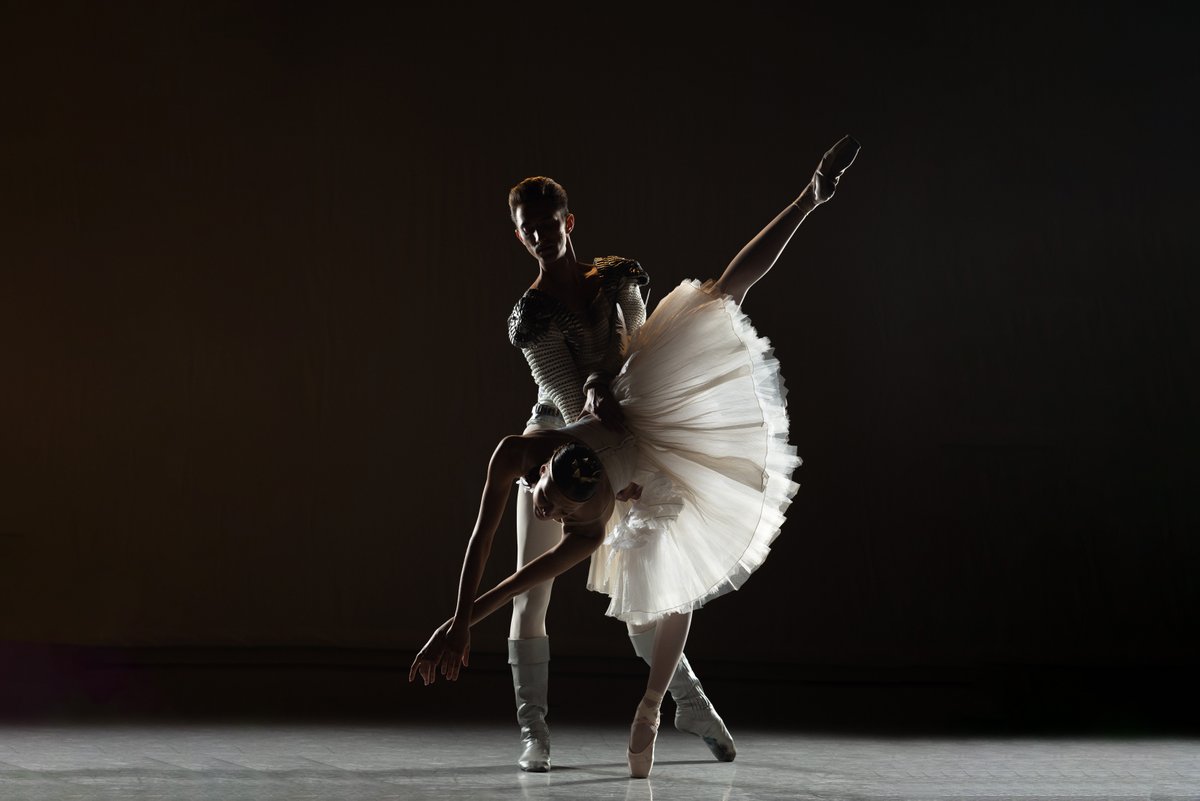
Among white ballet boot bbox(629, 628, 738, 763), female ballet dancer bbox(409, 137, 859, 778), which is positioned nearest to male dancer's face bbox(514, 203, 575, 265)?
female ballet dancer bbox(409, 137, 859, 778)

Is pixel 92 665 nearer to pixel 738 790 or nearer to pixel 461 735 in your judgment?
pixel 461 735

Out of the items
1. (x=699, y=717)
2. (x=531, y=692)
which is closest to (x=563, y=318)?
(x=531, y=692)

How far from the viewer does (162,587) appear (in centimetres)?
419

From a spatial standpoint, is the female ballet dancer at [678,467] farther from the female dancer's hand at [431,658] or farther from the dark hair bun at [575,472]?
the female dancer's hand at [431,658]

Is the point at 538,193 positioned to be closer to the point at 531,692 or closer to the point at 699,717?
the point at 531,692

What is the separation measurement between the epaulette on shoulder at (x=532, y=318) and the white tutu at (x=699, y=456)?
0.18 m

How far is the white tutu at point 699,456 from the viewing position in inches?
82.0

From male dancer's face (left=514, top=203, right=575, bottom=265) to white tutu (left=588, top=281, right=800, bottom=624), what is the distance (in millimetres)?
248

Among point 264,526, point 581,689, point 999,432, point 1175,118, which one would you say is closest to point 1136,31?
point 1175,118

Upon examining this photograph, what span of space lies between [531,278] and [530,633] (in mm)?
2129

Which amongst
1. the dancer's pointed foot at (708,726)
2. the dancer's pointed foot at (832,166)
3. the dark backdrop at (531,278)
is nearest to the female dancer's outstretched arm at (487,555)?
the dancer's pointed foot at (708,726)

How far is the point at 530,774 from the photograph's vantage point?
2242mm

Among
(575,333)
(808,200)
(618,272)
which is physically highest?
(808,200)

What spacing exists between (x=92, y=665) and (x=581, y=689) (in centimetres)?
171
